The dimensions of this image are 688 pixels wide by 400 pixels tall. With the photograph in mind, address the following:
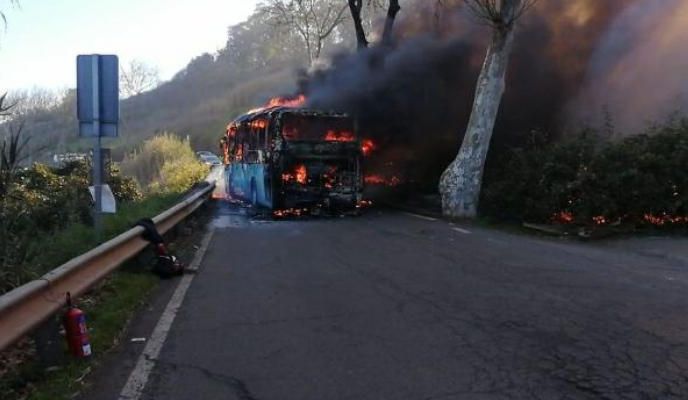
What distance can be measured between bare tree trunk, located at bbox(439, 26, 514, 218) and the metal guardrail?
9.08 metres

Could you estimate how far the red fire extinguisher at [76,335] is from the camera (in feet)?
16.6

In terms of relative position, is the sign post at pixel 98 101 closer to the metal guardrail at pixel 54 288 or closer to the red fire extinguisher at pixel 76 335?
the metal guardrail at pixel 54 288

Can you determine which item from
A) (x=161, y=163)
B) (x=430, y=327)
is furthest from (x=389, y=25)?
(x=430, y=327)

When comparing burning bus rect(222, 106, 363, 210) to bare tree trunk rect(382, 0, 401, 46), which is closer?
burning bus rect(222, 106, 363, 210)

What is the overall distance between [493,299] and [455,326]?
116 cm

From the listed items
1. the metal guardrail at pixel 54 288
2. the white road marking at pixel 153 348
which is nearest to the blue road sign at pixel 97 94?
the metal guardrail at pixel 54 288

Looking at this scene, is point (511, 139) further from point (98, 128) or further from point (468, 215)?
point (98, 128)

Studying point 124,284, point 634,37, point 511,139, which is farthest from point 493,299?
point 634,37

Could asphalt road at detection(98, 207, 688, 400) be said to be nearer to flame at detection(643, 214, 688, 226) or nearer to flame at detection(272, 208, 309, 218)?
flame at detection(643, 214, 688, 226)

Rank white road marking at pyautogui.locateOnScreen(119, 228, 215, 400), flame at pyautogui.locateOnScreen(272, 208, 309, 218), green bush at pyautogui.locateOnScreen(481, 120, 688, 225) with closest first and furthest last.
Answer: white road marking at pyautogui.locateOnScreen(119, 228, 215, 400) → green bush at pyautogui.locateOnScreen(481, 120, 688, 225) → flame at pyautogui.locateOnScreen(272, 208, 309, 218)

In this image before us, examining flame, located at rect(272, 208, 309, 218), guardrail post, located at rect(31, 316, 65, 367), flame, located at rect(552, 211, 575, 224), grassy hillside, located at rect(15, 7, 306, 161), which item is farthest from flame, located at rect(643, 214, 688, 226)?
grassy hillside, located at rect(15, 7, 306, 161)

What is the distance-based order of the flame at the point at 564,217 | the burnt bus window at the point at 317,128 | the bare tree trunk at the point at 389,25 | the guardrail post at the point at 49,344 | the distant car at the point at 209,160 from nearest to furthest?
the guardrail post at the point at 49,344 < the flame at the point at 564,217 < the burnt bus window at the point at 317,128 < the bare tree trunk at the point at 389,25 < the distant car at the point at 209,160

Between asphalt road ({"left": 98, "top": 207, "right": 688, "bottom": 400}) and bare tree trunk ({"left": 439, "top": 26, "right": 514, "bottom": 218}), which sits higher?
bare tree trunk ({"left": 439, "top": 26, "right": 514, "bottom": 218})

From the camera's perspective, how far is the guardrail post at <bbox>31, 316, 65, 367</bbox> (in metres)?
4.89
